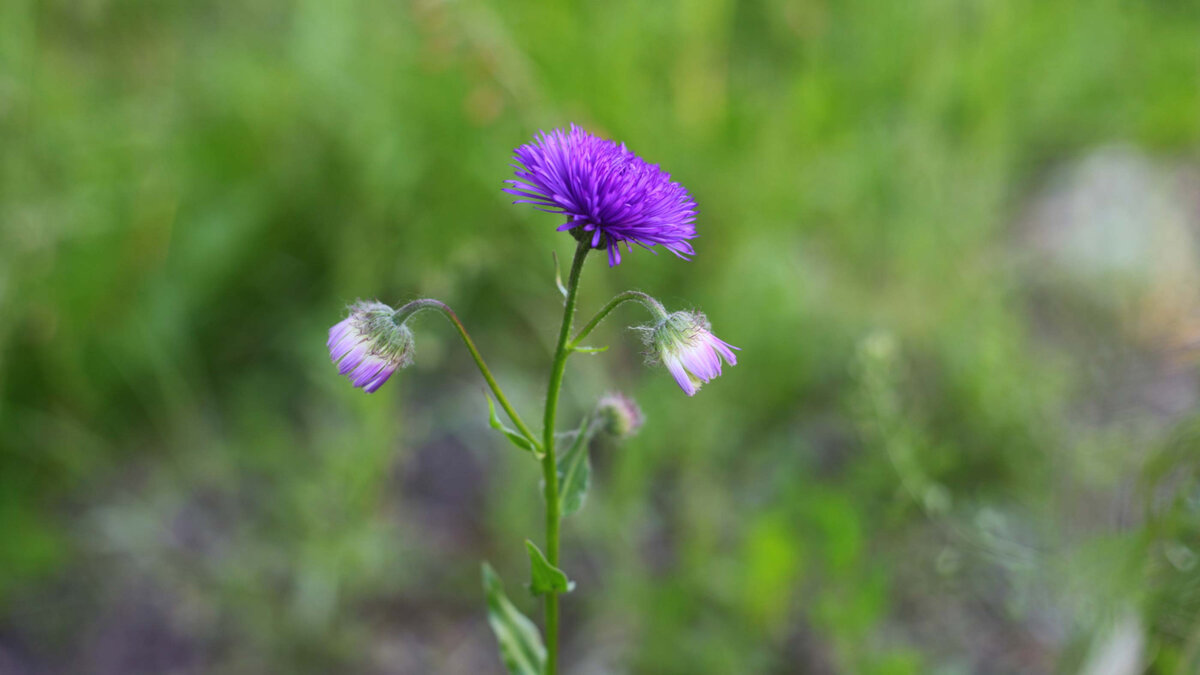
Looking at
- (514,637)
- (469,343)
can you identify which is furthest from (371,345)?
(514,637)

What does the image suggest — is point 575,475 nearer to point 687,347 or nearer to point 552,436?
point 552,436

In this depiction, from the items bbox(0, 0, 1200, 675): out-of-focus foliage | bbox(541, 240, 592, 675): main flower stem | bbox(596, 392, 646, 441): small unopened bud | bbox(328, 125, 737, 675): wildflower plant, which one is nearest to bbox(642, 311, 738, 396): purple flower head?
bbox(328, 125, 737, 675): wildflower plant

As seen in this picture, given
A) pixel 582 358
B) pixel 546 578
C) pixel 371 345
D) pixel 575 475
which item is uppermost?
pixel 582 358

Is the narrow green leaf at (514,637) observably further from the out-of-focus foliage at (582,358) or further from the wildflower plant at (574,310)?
the out-of-focus foliage at (582,358)

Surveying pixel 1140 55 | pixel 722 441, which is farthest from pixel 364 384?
pixel 1140 55

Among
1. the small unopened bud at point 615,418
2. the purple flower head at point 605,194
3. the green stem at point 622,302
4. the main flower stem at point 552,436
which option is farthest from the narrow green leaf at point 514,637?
the purple flower head at point 605,194

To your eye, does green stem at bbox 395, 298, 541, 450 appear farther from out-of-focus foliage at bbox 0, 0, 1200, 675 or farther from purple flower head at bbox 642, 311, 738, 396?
out-of-focus foliage at bbox 0, 0, 1200, 675

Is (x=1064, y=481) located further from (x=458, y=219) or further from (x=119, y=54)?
(x=119, y=54)

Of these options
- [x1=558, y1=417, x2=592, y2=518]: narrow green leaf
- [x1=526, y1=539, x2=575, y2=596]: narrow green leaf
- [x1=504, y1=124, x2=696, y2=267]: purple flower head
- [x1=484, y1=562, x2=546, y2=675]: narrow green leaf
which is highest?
[x1=504, y1=124, x2=696, y2=267]: purple flower head
